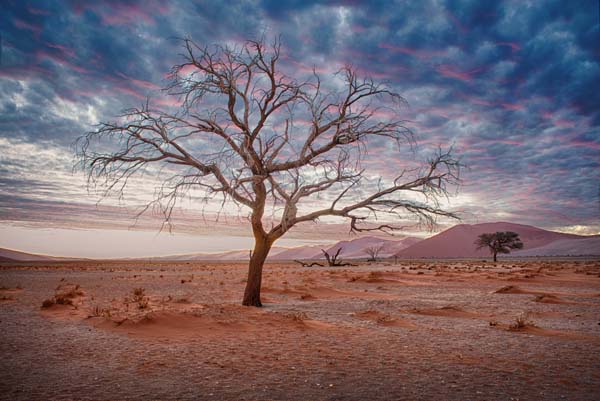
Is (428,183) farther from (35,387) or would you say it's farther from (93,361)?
(35,387)

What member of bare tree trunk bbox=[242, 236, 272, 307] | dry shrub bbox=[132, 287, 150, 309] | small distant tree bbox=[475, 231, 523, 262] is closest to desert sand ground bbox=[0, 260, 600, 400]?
dry shrub bbox=[132, 287, 150, 309]

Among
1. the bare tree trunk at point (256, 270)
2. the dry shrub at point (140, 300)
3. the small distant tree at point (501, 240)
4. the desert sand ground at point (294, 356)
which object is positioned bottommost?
the desert sand ground at point (294, 356)

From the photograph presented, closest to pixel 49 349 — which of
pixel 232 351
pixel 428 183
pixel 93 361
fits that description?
pixel 93 361

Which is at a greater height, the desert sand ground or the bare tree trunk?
the bare tree trunk

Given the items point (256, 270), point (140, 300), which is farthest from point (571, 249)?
point (140, 300)

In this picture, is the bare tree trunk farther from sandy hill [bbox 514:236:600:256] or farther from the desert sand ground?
sandy hill [bbox 514:236:600:256]

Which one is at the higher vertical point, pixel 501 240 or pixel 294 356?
pixel 501 240

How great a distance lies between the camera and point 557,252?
15625cm

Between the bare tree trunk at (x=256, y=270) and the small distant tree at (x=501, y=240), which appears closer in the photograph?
the bare tree trunk at (x=256, y=270)

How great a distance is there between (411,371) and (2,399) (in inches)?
215

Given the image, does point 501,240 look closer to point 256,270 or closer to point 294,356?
point 256,270

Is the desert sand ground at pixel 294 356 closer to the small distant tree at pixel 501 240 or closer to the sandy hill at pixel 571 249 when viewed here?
the small distant tree at pixel 501 240

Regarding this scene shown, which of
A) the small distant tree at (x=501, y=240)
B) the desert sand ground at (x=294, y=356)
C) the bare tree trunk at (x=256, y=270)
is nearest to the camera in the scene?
the desert sand ground at (x=294, y=356)

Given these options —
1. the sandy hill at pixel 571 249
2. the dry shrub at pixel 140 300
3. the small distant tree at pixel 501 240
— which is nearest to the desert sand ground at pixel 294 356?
the dry shrub at pixel 140 300
